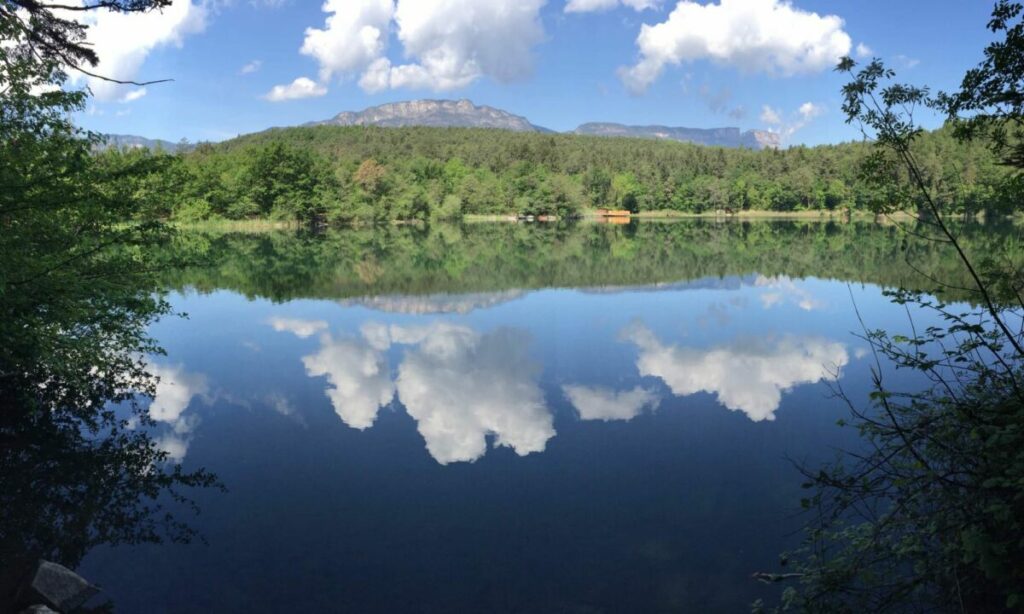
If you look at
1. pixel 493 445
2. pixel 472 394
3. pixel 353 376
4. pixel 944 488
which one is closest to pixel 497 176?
pixel 353 376

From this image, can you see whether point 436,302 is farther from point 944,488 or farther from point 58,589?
point 944,488

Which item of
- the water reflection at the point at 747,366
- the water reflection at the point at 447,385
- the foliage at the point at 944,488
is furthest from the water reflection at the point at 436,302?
the foliage at the point at 944,488

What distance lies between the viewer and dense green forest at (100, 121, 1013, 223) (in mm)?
91938

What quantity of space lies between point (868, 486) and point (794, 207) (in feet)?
455

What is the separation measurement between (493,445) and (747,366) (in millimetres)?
8293

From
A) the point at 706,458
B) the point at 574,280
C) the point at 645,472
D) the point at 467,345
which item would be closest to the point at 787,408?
the point at 706,458

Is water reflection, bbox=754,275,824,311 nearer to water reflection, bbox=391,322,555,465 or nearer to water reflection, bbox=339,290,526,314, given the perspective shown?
water reflection, bbox=339,290,526,314

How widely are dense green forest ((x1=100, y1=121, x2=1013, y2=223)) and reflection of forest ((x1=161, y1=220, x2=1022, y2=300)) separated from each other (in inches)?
784

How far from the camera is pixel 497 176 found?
477ft

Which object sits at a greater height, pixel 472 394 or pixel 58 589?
pixel 472 394

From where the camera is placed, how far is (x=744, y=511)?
361 inches

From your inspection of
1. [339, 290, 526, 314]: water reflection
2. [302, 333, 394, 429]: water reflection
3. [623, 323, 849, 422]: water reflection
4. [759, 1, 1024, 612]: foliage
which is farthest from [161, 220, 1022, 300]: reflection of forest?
[759, 1, 1024, 612]: foliage

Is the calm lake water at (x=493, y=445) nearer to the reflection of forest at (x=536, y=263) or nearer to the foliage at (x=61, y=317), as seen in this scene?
the foliage at (x=61, y=317)

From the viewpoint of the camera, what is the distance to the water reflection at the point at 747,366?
1459cm
